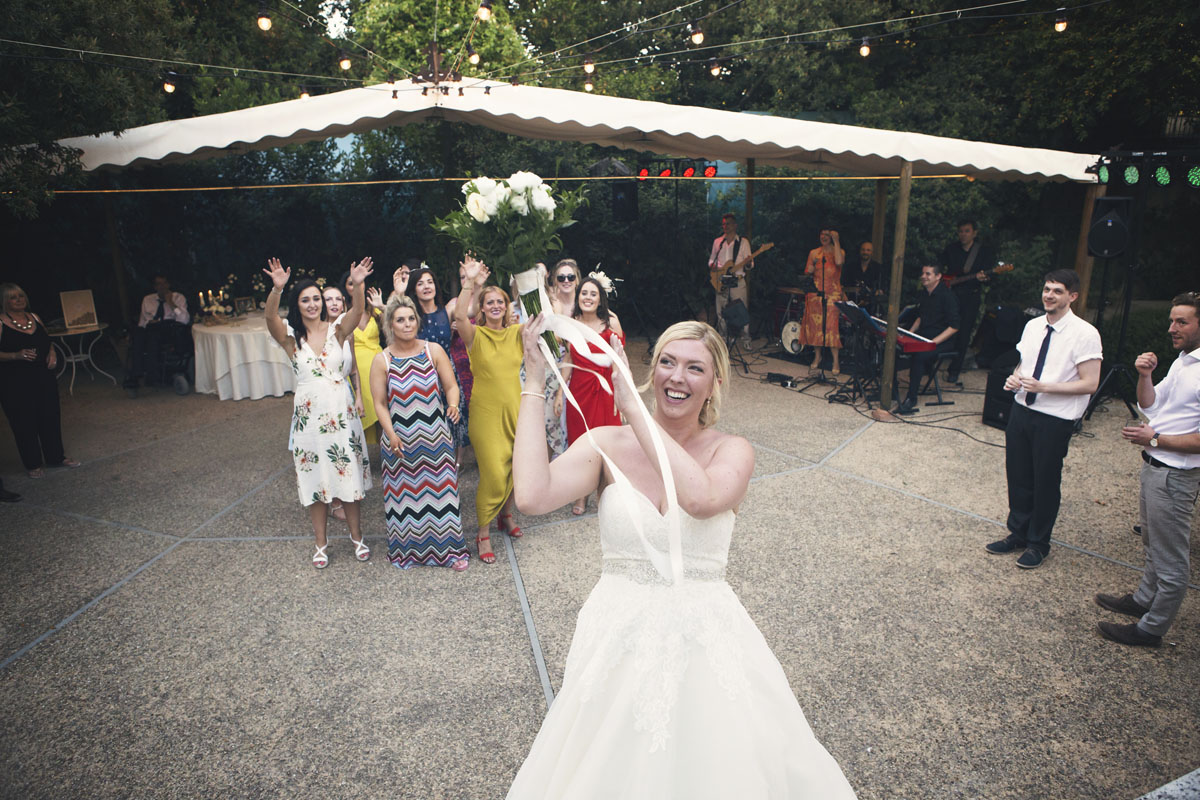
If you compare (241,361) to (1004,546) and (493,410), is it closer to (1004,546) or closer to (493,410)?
(493,410)

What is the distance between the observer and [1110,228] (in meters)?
7.54

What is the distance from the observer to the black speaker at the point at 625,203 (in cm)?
1170

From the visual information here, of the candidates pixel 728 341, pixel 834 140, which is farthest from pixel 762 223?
pixel 834 140

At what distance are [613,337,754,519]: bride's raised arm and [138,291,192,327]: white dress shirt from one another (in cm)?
936

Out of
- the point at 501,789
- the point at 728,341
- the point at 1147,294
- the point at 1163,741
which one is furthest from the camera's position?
the point at 1147,294

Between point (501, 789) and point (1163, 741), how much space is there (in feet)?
9.10

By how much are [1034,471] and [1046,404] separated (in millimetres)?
457

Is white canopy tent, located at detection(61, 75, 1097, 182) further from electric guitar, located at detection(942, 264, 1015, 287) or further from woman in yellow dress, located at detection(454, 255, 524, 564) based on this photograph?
woman in yellow dress, located at detection(454, 255, 524, 564)

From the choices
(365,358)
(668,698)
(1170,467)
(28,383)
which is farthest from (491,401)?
(28,383)

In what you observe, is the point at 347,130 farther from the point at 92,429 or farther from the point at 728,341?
the point at 728,341

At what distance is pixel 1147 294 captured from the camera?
17.1 metres

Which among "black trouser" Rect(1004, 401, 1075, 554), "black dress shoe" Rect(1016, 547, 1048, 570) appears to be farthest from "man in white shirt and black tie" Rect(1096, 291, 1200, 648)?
"black dress shoe" Rect(1016, 547, 1048, 570)

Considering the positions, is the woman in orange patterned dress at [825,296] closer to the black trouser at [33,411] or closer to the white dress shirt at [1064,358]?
the white dress shirt at [1064,358]

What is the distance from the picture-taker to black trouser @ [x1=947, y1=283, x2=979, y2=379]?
9.38m
